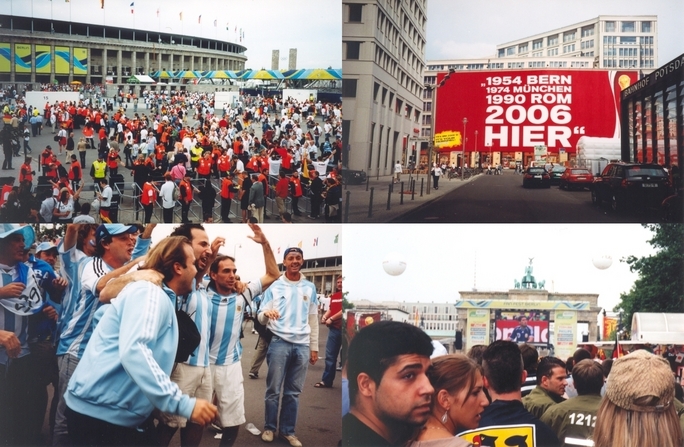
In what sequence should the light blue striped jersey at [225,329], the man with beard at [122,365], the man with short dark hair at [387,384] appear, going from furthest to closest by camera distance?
the light blue striped jersey at [225,329] → the man with short dark hair at [387,384] → the man with beard at [122,365]

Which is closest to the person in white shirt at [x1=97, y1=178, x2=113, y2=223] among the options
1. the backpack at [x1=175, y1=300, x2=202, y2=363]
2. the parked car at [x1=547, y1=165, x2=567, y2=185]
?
the backpack at [x1=175, y1=300, x2=202, y2=363]

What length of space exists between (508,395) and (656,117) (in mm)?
3443

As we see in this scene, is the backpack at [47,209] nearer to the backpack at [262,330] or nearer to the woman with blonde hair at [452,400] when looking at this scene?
the backpack at [262,330]

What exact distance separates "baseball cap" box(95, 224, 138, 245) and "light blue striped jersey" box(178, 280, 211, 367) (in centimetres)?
89

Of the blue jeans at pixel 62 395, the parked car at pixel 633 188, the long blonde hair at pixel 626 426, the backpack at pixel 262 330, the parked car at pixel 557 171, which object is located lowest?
the blue jeans at pixel 62 395

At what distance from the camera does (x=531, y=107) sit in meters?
8.23

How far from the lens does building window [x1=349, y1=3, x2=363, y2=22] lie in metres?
7.57

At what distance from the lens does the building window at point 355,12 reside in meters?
7.57

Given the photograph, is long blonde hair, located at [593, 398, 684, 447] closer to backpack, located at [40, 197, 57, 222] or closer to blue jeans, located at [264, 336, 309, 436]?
blue jeans, located at [264, 336, 309, 436]

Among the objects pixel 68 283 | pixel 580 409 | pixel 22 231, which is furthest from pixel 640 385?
pixel 22 231

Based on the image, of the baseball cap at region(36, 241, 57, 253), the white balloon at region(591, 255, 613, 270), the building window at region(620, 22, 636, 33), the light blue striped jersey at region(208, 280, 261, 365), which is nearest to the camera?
the light blue striped jersey at region(208, 280, 261, 365)

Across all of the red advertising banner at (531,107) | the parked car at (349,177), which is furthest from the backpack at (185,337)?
the red advertising banner at (531,107)

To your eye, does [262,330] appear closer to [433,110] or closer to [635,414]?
[433,110]

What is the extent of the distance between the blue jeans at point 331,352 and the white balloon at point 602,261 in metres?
2.35
